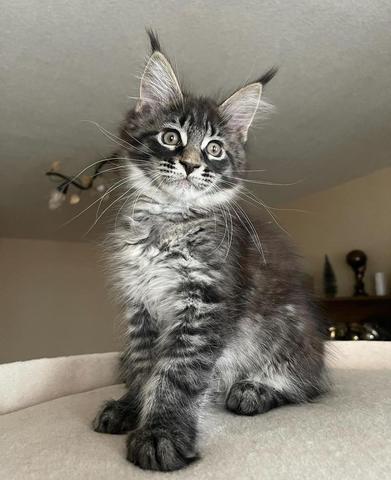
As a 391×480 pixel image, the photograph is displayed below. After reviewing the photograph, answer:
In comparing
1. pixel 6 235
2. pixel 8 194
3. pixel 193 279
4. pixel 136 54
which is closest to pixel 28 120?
pixel 136 54

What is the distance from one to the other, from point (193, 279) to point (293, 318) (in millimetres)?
346

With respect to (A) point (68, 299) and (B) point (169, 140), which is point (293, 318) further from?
(A) point (68, 299)

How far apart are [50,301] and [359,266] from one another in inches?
139

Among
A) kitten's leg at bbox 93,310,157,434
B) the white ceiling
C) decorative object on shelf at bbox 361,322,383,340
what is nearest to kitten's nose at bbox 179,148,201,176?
kitten's leg at bbox 93,310,157,434

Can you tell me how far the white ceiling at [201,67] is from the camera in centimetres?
198

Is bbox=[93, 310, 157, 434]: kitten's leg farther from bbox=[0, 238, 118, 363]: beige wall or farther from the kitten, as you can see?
bbox=[0, 238, 118, 363]: beige wall

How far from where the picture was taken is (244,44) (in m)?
2.21

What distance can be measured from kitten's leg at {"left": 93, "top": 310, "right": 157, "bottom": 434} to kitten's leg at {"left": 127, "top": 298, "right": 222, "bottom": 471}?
87 millimetres

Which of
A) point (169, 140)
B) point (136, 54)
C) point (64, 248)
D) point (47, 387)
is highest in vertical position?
point (136, 54)

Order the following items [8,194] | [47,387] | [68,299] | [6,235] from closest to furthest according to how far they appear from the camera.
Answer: [47,387] → [8,194] → [6,235] → [68,299]

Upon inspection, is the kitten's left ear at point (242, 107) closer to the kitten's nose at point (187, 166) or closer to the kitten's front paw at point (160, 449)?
the kitten's nose at point (187, 166)

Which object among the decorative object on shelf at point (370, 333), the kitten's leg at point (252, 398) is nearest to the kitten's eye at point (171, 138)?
the kitten's leg at point (252, 398)

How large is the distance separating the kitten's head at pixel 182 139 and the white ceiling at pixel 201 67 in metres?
0.76

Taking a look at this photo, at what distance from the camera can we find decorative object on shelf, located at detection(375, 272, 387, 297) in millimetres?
3938
